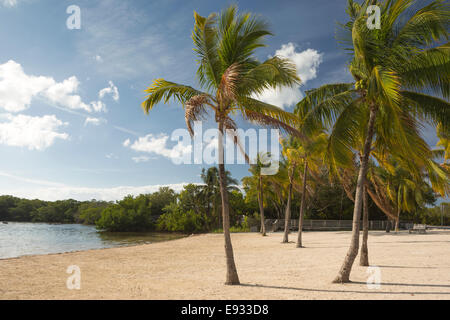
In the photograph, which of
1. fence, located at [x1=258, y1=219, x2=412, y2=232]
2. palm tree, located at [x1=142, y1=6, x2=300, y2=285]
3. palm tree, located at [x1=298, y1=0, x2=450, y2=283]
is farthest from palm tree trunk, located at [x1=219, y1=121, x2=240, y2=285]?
fence, located at [x1=258, y1=219, x2=412, y2=232]

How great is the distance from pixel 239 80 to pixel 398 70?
4.02 m

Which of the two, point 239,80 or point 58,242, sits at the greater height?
point 239,80

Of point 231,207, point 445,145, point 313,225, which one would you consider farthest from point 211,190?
point 445,145

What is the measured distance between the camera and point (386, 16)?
7289mm

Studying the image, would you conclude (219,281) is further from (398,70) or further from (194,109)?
(398,70)

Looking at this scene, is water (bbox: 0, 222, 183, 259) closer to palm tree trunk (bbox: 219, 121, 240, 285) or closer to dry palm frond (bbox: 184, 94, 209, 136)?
palm tree trunk (bbox: 219, 121, 240, 285)

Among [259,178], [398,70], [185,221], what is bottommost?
[185,221]

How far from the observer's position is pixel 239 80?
7230mm

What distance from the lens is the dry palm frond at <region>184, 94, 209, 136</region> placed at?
24.4 ft

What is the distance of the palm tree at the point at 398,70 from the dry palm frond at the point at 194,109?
3.67 metres

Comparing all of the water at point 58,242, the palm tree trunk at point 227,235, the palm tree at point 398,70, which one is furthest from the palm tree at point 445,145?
the water at point 58,242

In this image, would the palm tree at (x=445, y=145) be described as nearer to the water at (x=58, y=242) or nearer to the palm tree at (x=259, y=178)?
the palm tree at (x=259, y=178)

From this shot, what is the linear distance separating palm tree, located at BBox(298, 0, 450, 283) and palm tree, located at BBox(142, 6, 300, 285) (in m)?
1.67
